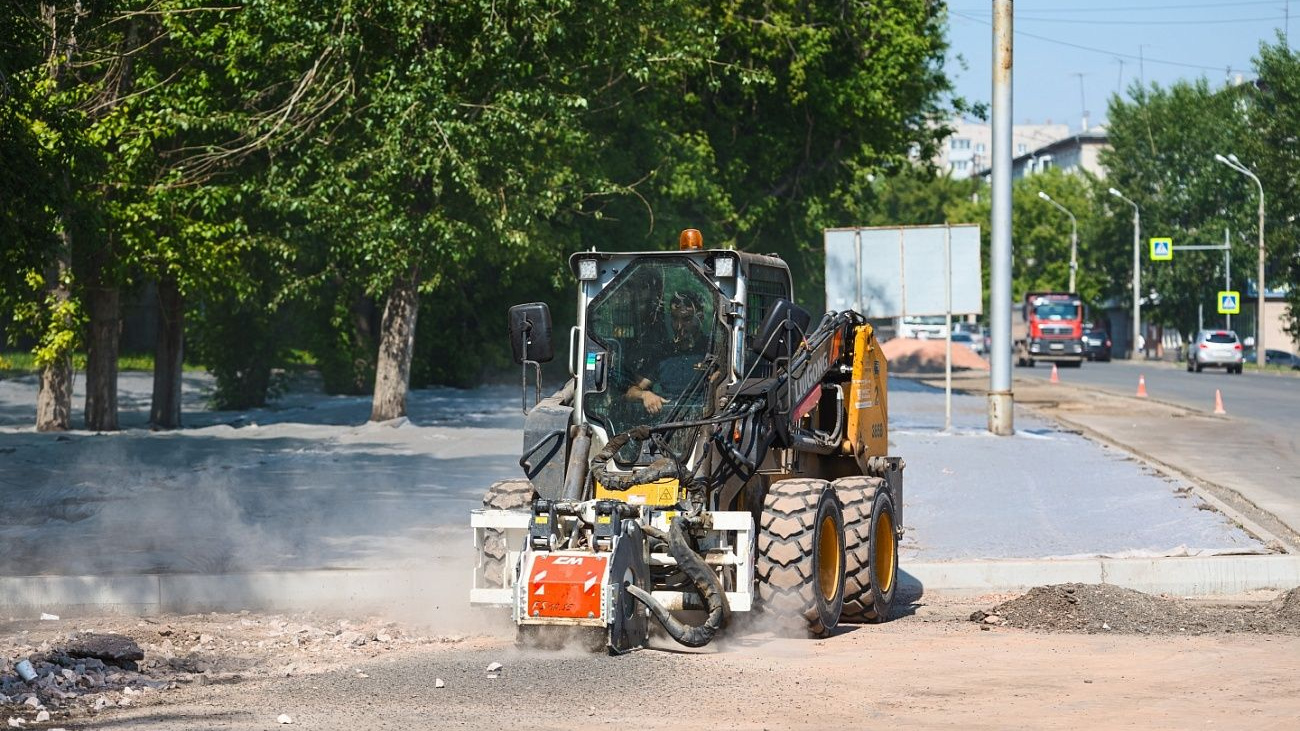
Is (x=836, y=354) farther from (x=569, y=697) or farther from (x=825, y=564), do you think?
(x=569, y=697)

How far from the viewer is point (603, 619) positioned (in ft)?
28.4

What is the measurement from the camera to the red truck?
228 feet

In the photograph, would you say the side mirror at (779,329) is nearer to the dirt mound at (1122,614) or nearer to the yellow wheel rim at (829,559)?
the yellow wheel rim at (829,559)

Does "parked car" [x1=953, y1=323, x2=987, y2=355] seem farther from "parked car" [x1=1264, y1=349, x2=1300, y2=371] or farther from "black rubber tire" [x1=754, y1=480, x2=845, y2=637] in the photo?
"black rubber tire" [x1=754, y1=480, x2=845, y2=637]

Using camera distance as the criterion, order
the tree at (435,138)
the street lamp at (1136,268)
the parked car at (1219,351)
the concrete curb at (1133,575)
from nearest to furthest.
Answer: the concrete curb at (1133,575), the tree at (435,138), the parked car at (1219,351), the street lamp at (1136,268)

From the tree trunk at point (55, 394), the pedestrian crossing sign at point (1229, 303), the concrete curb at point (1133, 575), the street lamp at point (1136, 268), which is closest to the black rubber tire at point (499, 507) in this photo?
the concrete curb at point (1133, 575)

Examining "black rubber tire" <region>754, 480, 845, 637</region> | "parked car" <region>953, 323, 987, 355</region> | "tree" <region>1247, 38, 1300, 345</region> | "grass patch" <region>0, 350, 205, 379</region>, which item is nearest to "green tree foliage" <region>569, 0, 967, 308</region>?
"grass patch" <region>0, 350, 205, 379</region>

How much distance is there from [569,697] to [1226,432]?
2183 cm

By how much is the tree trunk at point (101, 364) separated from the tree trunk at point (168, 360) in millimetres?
1064

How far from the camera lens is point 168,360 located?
28188 millimetres

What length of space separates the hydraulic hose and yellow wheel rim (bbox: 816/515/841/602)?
112 cm

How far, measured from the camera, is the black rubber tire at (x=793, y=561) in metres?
9.58

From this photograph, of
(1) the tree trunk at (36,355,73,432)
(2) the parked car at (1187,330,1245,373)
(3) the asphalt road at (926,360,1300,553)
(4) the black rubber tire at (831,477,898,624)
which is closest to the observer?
(4) the black rubber tire at (831,477,898,624)

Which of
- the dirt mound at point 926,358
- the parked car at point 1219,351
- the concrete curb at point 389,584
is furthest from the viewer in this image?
the dirt mound at point 926,358
